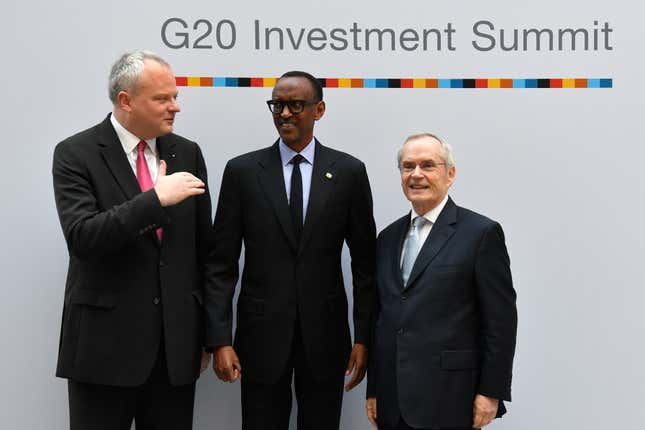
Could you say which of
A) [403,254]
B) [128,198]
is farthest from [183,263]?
[403,254]

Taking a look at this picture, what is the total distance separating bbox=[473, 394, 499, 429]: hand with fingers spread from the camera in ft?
7.74

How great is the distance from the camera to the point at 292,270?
2684 mm

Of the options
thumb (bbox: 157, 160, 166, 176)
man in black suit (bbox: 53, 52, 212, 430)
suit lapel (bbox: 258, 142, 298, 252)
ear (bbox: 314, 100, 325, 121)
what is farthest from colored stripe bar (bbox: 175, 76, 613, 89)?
thumb (bbox: 157, 160, 166, 176)

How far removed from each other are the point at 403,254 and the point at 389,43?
3.18 ft

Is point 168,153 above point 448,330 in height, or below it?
above

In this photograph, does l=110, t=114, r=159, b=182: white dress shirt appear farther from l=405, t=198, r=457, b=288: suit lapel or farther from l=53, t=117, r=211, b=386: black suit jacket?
l=405, t=198, r=457, b=288: suit lapel

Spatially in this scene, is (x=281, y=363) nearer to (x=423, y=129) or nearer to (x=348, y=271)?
(x=348, y=271)

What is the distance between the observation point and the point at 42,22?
3012mm

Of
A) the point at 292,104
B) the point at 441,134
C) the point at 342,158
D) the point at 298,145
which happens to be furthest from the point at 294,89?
the point at 441,134

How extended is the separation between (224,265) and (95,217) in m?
0.55

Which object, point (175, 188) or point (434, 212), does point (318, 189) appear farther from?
point (175, 188)

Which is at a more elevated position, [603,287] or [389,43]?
[389,43]

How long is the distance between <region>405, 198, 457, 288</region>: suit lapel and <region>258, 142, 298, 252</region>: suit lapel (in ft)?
1.55

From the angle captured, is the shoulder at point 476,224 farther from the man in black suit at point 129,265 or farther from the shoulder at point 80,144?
the shoulder at point 80,144
